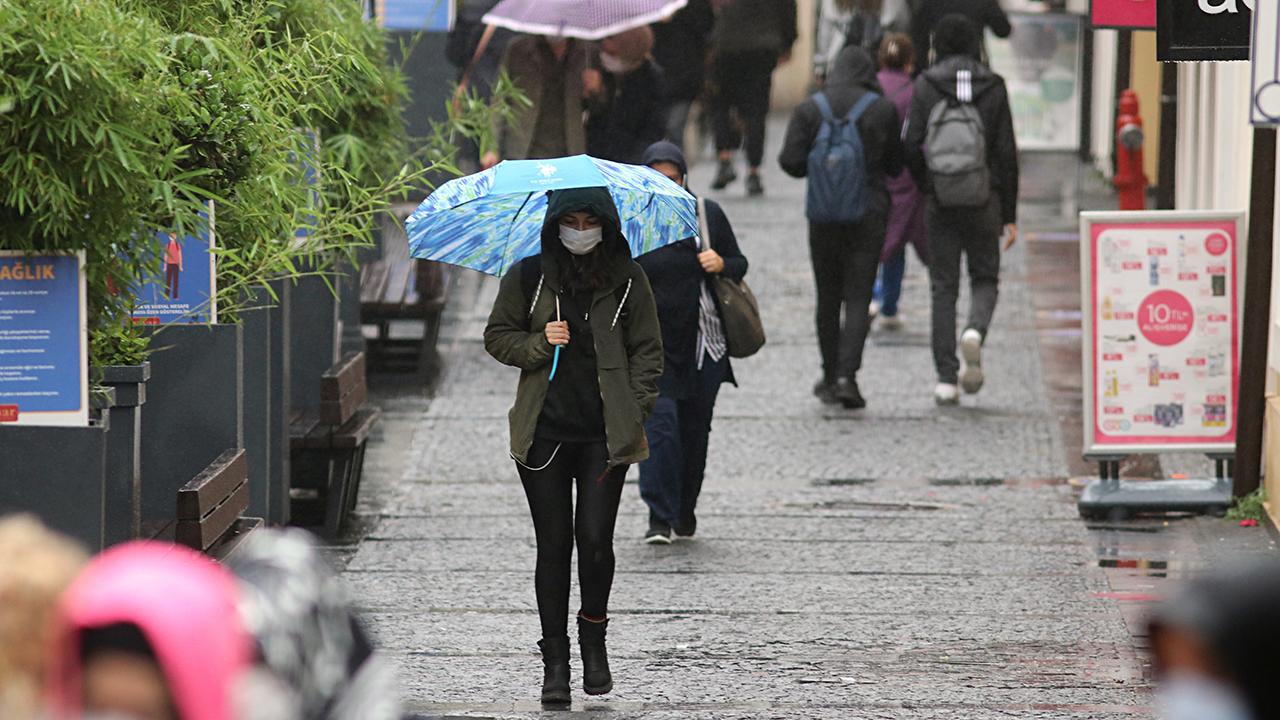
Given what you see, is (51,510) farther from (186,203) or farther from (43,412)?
(186,203)

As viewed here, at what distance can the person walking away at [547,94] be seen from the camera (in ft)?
44.2

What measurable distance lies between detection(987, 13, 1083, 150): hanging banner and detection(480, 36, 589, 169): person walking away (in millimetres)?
5176

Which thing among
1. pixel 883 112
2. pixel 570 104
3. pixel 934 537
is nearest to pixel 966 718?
pixel 934 537

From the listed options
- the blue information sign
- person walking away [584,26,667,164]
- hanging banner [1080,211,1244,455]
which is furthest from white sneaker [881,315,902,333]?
hanging banner [1080,211,1244,455]

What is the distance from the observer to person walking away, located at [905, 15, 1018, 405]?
11484 mm

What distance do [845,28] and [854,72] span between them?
4811 millimetres

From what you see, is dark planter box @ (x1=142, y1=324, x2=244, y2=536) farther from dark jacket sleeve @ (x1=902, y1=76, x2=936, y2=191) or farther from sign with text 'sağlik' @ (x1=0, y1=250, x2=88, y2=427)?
dark jacket sleeve @ (x1=902, y1=76, x2=936, y2=191)

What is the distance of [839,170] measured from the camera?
37.2 feet

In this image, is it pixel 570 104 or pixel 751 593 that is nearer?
pixel 751 593

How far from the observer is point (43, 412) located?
623 cm

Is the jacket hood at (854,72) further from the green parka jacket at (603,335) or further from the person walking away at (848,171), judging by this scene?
the green parka jacket at (603,335)

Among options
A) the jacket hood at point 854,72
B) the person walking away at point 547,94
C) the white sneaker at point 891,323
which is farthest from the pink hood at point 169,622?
the white sneaker at point 891,323

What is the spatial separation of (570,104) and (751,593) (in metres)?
5.85

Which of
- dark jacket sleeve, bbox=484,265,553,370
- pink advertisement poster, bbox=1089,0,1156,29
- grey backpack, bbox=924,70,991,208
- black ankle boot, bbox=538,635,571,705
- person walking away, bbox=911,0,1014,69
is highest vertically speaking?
person walking away, bbox=911,0,1014,69
